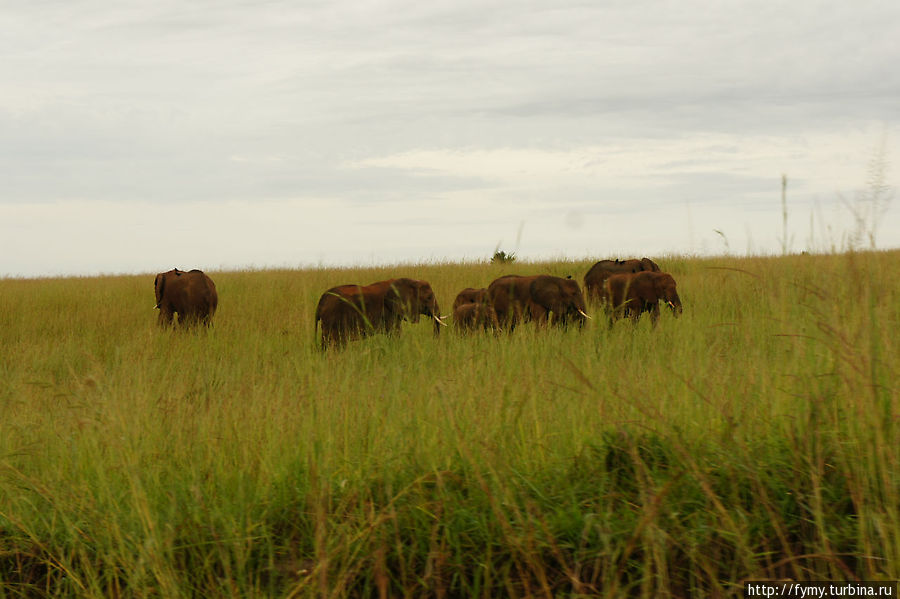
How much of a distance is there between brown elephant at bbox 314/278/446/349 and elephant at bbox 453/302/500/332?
651 mm

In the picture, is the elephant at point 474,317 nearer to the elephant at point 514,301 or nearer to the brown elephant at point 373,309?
the elephant at point 514,301

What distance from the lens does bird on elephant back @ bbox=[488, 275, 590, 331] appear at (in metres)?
9.07

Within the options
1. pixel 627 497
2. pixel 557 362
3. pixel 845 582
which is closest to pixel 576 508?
pixel 627 497

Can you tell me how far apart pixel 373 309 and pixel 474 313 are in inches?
68.4

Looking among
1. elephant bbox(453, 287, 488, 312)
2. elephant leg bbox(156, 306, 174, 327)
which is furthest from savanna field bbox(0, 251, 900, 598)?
elephant leg bbox(156, 306, 174, 327)

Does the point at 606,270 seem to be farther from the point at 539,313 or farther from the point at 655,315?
the point at 539,313

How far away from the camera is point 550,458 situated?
339 centimetres

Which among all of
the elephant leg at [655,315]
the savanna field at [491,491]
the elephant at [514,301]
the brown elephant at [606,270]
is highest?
the brown elephant at [606,270]

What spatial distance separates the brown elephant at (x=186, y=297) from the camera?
37.8ft

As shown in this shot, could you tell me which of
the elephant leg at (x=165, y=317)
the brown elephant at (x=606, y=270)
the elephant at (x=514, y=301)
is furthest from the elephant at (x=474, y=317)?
the elephant leg at (x=165, y=317)

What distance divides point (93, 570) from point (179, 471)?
657 mm

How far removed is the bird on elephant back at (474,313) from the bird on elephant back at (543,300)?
163 mm

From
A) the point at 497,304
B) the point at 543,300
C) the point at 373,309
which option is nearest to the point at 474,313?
the point at 497,304

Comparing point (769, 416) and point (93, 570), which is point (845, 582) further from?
point (93, 570)
